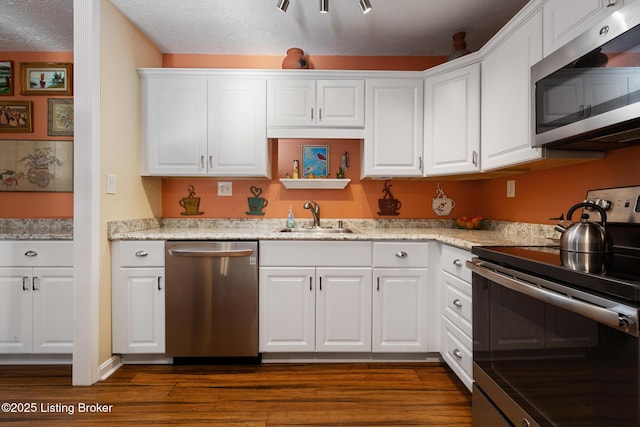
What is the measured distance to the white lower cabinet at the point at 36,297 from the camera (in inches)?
86.6

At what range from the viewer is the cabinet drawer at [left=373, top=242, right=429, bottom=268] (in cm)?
224

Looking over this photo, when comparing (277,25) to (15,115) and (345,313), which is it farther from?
(15,115)

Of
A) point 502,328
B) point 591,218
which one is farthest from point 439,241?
point 502,328

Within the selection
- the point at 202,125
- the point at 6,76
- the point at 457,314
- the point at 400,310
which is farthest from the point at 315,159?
the point at 6,76

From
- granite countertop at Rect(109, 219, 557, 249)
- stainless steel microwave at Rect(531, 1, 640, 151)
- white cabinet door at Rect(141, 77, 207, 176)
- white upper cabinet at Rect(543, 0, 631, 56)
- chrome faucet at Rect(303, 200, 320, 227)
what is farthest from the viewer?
chrome faucet at Rect(303, 200, 320, 227)

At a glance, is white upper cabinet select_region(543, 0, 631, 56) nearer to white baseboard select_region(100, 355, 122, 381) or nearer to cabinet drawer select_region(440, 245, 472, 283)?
cabinet drawer select_region(440, 245, 472, 283)

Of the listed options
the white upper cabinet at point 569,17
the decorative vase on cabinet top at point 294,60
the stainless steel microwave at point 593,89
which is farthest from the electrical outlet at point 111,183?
the white upper cabinet at point 569,17

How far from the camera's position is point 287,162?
2883 mm

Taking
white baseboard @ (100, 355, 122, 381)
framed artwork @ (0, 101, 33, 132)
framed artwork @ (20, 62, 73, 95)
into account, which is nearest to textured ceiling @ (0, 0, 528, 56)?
framed artwork @ (20, 62, 73, 95)

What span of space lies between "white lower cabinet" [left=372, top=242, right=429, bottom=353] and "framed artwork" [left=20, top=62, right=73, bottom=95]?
9.03 feet

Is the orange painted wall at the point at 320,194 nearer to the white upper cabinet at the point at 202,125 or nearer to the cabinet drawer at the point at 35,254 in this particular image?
the white upper cabinet at the point at 202,125

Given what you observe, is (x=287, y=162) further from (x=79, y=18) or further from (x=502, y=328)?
(x=502, y=328)

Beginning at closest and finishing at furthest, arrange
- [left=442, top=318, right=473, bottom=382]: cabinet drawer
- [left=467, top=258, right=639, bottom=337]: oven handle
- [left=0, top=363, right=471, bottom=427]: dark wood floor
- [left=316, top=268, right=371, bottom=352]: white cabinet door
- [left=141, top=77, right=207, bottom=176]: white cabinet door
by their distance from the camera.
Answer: [left=467, top=258, right=639, bottom=337]: oven handle < [left=0, top=363, right=471, bottom=427]: dark wood floor < [left=442, top=318, right=473, bottom=382]: cabinet drawer < [left=316, top=268, right=371, bottom=352]: white cabinet door < [left=141, top=77, right=207, bottom=176]: white cabinet door

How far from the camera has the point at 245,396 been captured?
1.88 metres
